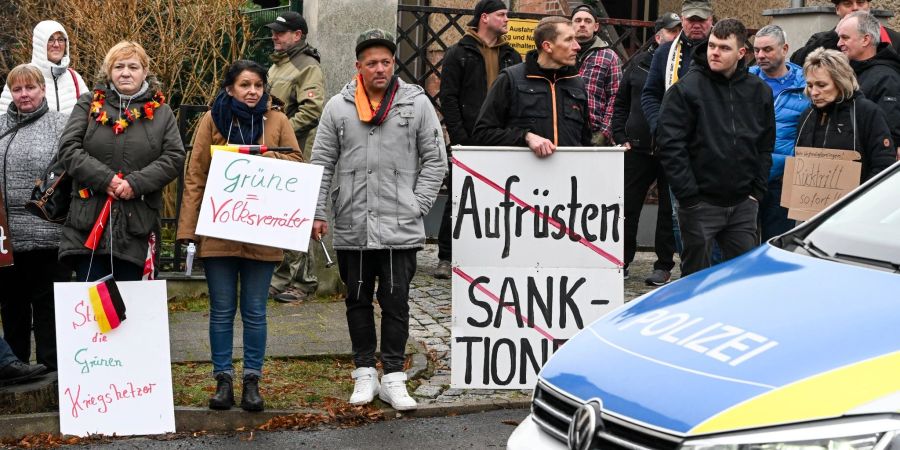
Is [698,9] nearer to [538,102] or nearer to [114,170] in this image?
[538,102]

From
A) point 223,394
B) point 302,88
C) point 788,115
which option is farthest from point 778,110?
point 223,394

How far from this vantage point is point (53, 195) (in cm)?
656

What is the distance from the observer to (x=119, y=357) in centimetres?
635

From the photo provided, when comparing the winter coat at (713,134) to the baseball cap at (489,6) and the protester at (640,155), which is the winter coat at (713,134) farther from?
the protester at (640,155)

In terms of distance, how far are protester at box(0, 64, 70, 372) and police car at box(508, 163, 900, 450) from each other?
13.0 ft

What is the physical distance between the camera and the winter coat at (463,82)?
9.77m

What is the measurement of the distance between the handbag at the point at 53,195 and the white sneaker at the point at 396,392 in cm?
192

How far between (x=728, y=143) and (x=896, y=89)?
158 centimetres

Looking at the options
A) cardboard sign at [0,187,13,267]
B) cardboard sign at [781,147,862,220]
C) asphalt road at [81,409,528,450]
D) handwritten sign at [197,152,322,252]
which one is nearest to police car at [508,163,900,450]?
asphalt road at [81,409,528,450]

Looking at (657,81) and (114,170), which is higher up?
(657,81)

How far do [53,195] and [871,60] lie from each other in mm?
5286

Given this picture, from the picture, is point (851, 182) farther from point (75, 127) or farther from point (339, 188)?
point (75, 127)

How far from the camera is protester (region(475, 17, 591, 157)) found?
725 cm

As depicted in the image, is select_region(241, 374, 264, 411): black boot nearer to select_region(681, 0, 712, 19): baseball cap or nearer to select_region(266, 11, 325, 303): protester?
select_region(266, 11, 325, 303): protester
